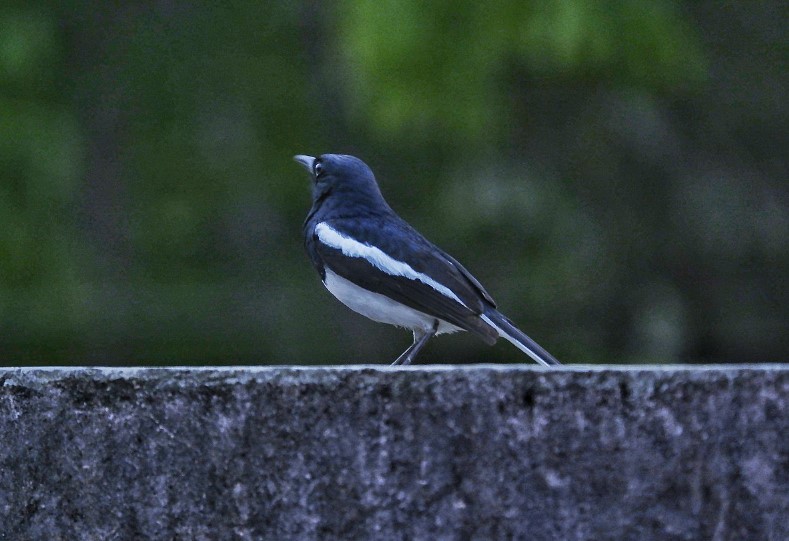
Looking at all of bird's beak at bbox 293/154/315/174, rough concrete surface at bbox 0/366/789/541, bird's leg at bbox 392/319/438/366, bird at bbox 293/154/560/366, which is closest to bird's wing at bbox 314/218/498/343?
bird at bbox 293/154/560/366

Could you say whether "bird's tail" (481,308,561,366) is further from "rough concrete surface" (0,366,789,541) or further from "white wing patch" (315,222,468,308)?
"rough concrete surface" (0,366,789,541)

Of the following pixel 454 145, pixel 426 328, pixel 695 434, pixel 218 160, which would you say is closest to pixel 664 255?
pixel 454 145

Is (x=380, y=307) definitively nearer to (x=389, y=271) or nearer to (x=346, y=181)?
(x=389, y=271)

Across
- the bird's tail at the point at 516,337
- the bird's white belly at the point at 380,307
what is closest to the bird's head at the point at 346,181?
the bird's white belly at the point at 380,307

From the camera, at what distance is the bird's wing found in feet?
17.8

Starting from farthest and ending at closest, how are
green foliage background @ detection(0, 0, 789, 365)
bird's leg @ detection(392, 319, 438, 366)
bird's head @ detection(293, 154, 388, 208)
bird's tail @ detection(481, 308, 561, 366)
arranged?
green foliage background @ detection(0, 0, 789, 365)
bird's head @ detection(293, 154, 388, 208)
bird's leg @ detection(392, 319, 438, 366)
bird's tail @ detection(481, 308, 561, 366)

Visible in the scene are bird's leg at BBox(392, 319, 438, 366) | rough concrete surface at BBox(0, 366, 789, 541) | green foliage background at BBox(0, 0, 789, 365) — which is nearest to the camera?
rough concrete surface at BBox(0, 366, 789, 541)

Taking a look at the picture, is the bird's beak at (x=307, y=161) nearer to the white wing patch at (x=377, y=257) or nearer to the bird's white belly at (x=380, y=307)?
the white wing patch at (x=377, y=257)

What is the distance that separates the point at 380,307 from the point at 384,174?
1455 centimetres

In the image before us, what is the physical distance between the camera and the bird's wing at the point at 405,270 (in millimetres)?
5414

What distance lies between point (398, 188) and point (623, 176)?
3080 mm

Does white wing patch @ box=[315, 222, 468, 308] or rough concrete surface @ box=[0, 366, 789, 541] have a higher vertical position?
rough concrete surface @ box=[0, 366, 789, 541]

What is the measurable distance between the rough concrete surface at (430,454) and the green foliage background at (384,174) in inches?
381

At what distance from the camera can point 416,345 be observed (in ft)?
18.0
